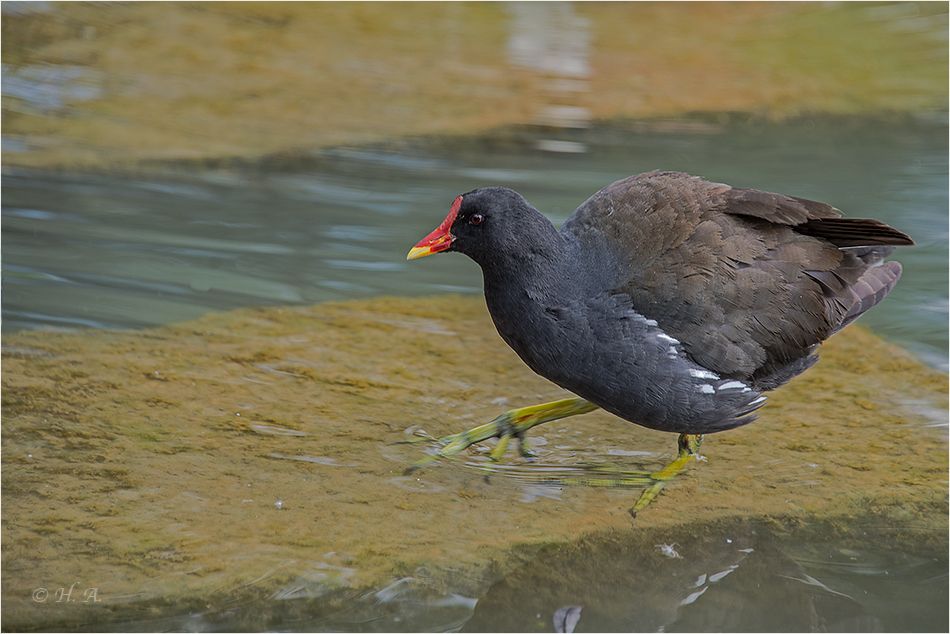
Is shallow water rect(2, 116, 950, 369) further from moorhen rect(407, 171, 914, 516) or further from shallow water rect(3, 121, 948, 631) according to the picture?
moorhen rect(407, 171, 914, 516)

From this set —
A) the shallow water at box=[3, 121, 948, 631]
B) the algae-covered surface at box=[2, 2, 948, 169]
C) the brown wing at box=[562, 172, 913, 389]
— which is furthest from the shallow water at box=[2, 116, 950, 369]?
the brown wing at box=[562, 172, 913, 389]

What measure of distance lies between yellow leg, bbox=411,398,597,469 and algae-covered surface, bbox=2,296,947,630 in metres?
0.05

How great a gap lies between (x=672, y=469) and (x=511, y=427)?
1.97 feet

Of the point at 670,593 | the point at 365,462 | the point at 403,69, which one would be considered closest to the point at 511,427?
the point at 365,462

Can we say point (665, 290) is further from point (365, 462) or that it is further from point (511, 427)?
point (365, 462)

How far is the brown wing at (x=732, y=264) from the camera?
2992mm

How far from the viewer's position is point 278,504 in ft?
9.66

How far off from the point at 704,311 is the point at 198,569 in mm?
1742

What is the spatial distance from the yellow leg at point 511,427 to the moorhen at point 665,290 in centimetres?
1

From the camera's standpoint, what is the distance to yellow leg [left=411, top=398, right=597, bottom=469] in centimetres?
332

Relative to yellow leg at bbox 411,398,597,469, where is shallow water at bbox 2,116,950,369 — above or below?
above

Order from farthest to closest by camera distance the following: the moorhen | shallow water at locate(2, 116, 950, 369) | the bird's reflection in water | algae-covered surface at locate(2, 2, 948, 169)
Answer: algae-covered surface at locate(2, 2, 948, 169)
shallow water at locate(2, 116, 950, 369)
the moorhen
the bird's reflection in water

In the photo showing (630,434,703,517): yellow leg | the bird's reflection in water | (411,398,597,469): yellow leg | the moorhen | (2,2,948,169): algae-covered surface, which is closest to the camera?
the bird's reflection in water

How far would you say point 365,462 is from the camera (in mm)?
3209
